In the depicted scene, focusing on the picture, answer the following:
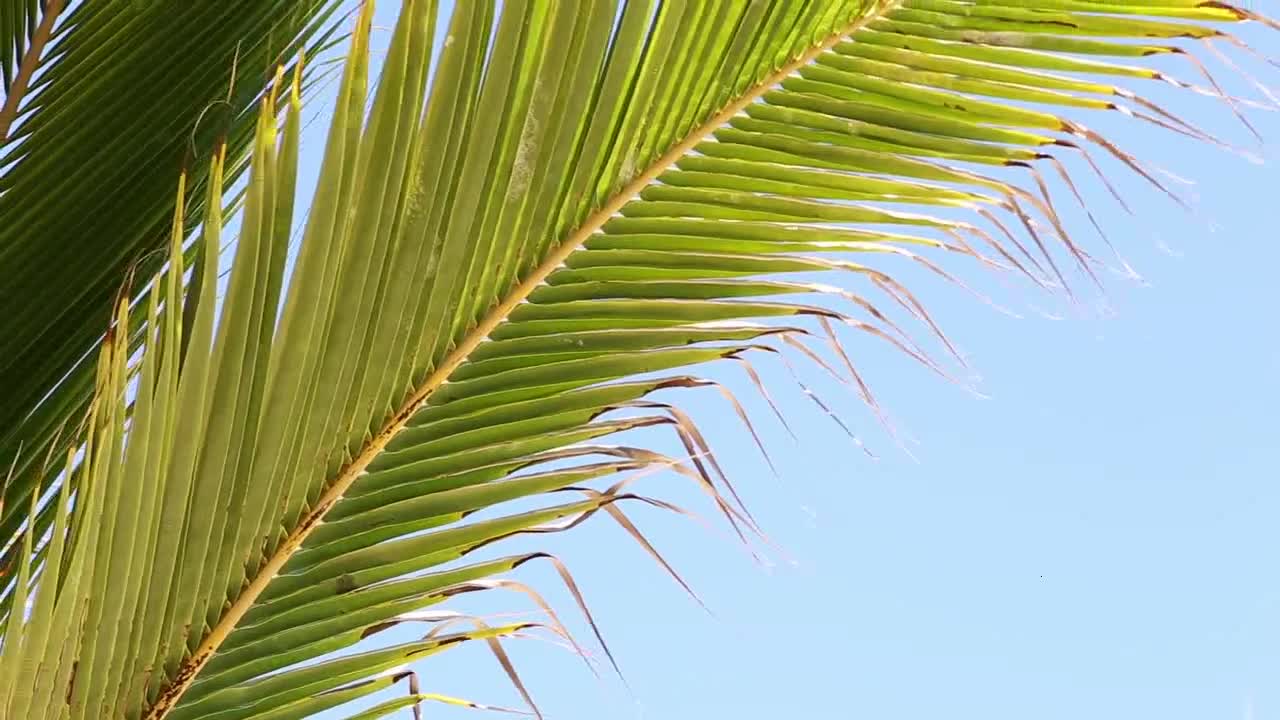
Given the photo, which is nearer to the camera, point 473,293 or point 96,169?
point 473,293

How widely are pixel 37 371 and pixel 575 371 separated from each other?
29.2 inches

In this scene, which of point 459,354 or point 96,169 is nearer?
point 459,354

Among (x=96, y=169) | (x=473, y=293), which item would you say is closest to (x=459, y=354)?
(x=473, y=293)

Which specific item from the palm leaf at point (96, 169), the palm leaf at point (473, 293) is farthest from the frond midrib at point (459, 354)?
the palm leaf at point (96, 169)

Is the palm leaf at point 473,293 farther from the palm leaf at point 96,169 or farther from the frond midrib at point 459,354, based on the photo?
the palm leaf at point 96,169

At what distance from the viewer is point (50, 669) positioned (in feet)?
2.88

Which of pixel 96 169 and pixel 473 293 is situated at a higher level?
pixel 96 169

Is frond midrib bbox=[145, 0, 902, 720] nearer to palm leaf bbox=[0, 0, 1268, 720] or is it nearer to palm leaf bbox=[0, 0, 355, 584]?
palm leaf bbox=[0, 0, 1268, 720]

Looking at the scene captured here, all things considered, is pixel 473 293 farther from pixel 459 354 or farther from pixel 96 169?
pixel 96 169

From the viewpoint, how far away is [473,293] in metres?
1.07

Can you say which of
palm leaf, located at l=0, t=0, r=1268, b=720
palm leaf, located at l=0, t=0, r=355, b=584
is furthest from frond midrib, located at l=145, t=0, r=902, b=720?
palm leaf, located at l=0, t=0, r=355, b=584

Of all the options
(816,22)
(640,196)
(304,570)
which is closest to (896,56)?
(816,22)

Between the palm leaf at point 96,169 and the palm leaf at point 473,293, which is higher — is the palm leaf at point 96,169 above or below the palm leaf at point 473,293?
above

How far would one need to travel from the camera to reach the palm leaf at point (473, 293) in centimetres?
89
